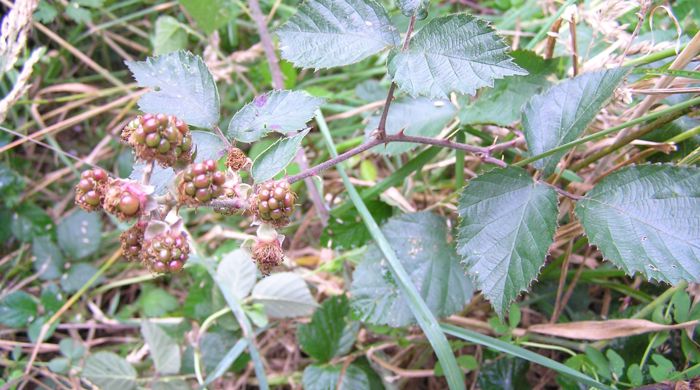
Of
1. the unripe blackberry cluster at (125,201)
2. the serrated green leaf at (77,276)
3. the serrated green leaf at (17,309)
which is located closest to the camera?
the unripe blackberry cluster at (125,201)

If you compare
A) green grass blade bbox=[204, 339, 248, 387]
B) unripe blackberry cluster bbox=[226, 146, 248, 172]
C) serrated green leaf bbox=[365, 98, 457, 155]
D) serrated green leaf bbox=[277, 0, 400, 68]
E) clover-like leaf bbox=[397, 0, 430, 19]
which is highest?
clover-like leaf bbox=[397, 0, 430, 19]

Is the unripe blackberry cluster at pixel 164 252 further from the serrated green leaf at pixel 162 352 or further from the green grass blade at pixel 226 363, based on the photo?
the serrated green leaf at pixel 162 352

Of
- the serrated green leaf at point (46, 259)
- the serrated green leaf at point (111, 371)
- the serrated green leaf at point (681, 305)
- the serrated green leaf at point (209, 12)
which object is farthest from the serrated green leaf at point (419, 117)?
the serrated green leaf at point (46, 259)

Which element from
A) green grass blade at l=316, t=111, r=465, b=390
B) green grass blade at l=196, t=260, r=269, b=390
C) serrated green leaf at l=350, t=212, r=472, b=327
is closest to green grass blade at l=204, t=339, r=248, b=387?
green grass blade at l=196, t=260, r=269, b=390

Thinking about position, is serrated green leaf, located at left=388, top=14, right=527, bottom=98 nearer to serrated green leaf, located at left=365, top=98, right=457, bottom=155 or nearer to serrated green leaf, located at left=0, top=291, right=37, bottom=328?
serrated green leaf, located at left=365, top=98, right=457, bottom=155

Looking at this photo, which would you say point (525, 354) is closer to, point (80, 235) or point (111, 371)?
point (111, 371)

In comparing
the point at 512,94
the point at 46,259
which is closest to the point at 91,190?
the point at 512,94
